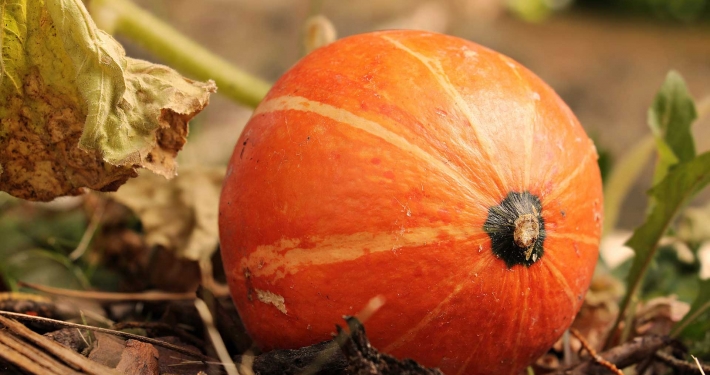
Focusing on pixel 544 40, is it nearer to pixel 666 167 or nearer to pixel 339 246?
pixel 666 167

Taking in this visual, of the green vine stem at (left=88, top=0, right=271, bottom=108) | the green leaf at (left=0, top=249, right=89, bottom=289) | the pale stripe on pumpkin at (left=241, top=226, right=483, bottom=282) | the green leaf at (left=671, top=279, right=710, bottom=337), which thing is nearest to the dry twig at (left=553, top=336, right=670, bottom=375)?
the green leaf at (left=671, top=279, right=710, bottom=337)

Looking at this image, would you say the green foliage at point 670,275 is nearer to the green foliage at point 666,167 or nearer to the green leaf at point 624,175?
the green leaf at point 624,175

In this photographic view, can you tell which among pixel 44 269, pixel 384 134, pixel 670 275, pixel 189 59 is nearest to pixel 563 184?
pixel 384 134

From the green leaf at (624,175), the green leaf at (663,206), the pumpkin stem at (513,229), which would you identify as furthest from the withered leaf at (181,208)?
the green leaf at (624,175)

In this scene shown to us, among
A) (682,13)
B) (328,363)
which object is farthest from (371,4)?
(328,363)

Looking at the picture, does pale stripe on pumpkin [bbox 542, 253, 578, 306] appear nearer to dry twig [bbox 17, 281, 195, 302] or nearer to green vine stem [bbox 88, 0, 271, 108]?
dry twig [bbox 17, 281, 195, 302]

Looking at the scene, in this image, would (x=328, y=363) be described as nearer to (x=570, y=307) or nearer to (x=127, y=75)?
(x=570, y=307)
